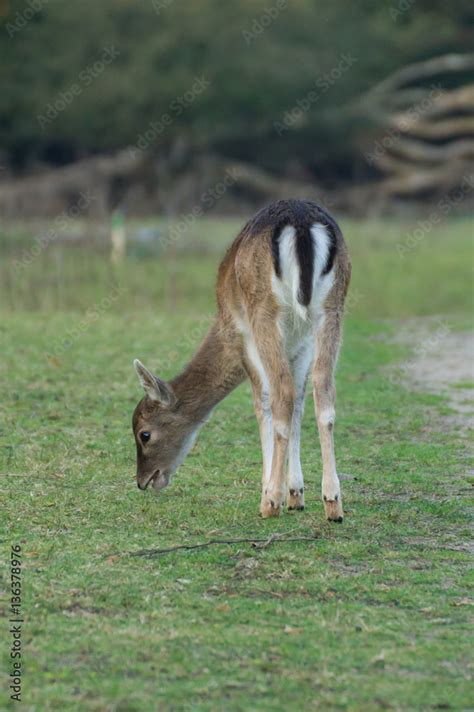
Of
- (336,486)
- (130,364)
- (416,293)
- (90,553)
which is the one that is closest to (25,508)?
(90,553)

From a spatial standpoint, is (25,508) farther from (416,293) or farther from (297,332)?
(416,293)

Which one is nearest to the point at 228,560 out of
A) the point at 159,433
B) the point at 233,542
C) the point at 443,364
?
the point at 233,542

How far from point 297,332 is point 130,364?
4967 millimetres

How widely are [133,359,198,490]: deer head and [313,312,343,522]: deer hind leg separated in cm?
102

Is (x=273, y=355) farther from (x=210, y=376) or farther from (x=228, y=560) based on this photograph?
(x=228, y=560)

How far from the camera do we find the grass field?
386 centimetres

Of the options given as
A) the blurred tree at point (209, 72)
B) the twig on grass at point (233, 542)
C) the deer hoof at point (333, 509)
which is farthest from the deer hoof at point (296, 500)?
the blurred tree at point (209, 72)

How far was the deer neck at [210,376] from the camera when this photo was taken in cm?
667

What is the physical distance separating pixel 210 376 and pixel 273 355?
0.69 m

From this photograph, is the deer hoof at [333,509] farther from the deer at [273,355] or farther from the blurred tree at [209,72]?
the blurred tree at [209,72]

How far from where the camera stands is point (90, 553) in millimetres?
5270

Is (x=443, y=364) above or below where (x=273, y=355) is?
above

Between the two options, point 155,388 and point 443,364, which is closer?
point 155,388

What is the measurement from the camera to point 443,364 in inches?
468
